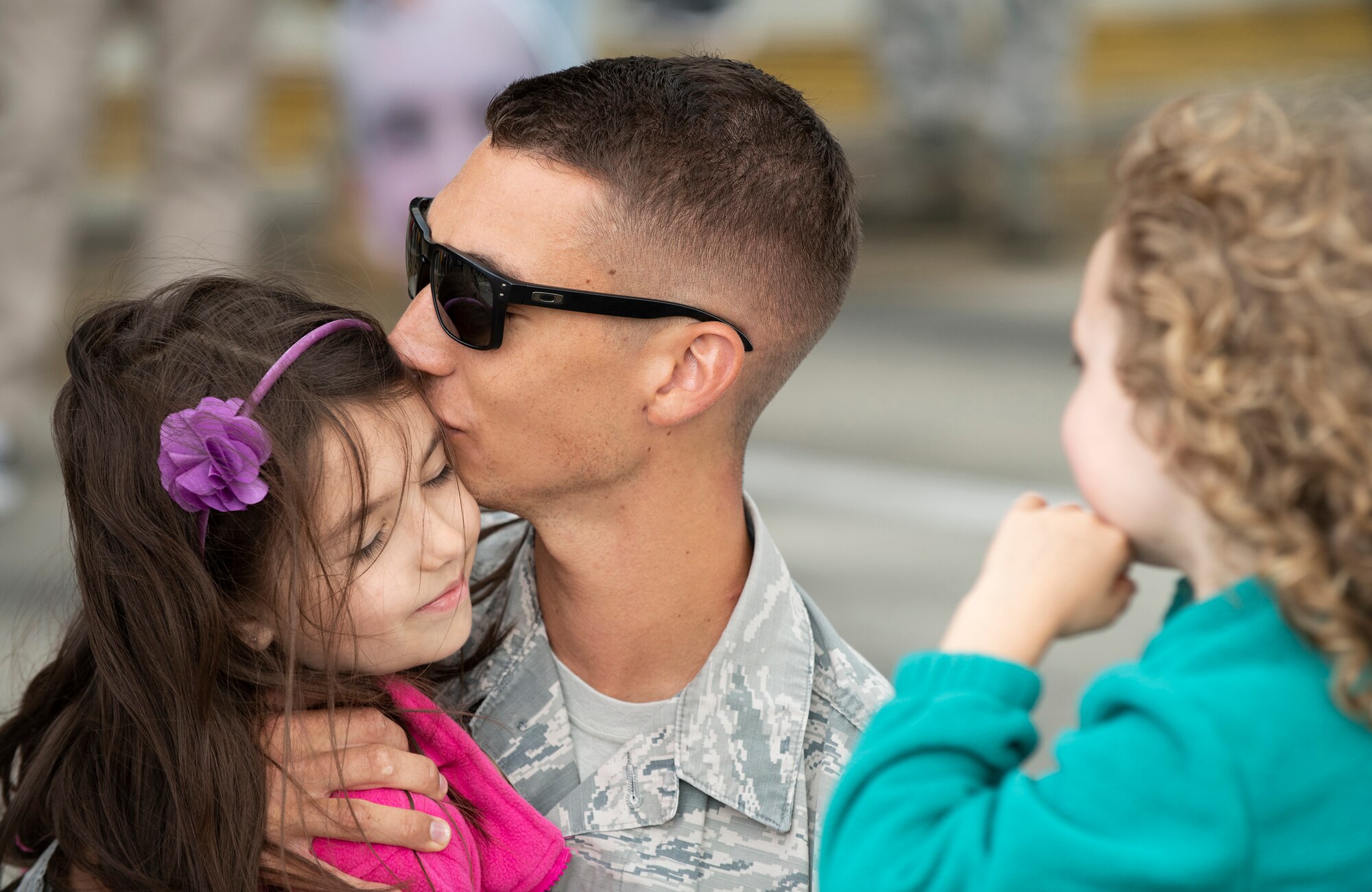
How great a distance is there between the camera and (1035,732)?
1313 mm

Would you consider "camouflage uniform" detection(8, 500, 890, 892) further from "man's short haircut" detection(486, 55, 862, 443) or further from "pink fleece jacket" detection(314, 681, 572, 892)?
"man's short haircut" detection(486, 55, 862, 443)

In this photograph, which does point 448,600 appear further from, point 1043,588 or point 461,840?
point 1043,588

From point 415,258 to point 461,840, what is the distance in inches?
30.0

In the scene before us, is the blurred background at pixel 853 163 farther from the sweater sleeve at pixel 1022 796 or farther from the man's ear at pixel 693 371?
the sweater sleeve at pixel 1022 796

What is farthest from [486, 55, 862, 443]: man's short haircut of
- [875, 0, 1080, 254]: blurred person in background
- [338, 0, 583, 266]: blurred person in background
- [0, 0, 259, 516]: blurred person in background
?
[875, 0, 1080, 254]: blurred person in background

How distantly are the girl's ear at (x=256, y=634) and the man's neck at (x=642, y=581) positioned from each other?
15.7 inches

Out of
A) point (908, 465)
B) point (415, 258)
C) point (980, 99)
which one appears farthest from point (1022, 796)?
point (980, 99)

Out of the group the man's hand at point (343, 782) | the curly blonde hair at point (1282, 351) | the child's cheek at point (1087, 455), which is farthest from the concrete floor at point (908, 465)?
the curly blonde hair at point (1282, 351)

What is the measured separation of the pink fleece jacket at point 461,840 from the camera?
1664 millimetres

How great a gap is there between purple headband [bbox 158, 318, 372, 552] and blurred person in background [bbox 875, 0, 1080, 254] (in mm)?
6385

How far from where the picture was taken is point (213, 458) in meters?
1.58

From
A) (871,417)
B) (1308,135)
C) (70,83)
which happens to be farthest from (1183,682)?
(871,417)

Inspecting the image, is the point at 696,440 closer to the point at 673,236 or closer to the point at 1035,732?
the point at 673,236

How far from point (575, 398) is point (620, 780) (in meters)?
0.49
